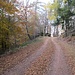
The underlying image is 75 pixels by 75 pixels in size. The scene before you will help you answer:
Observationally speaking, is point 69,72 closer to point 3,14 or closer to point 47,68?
point 47,68

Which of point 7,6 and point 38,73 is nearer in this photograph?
point 38,73

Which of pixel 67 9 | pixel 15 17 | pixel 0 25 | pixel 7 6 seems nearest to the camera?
pixel 0 25

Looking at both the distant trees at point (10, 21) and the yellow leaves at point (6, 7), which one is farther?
the distant trees at point (10, 21)

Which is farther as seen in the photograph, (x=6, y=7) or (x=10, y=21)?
(x=10, y=21)

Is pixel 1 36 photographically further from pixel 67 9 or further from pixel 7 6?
pixel 67 9

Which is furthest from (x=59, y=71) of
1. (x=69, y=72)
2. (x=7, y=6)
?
(x=7, y=6)

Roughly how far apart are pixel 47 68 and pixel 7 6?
1270 centimetres

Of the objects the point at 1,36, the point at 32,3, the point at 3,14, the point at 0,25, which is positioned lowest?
the point at 1,36

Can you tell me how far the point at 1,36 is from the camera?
72.1ft

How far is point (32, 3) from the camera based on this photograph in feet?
129

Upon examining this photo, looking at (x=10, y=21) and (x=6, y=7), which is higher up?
(x=6, y=7)

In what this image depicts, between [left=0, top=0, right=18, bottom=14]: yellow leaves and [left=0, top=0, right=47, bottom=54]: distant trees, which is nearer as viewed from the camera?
[left=0, top=0, right=18, bottom=14]: yellow leaves

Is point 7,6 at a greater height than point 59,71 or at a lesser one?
greater

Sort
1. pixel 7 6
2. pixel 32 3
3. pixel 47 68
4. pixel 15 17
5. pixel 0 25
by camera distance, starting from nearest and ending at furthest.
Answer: pixel 47 68 < pixel 0 25 < pixel 7 6 < pixel 15 17 < pixel 32 3
